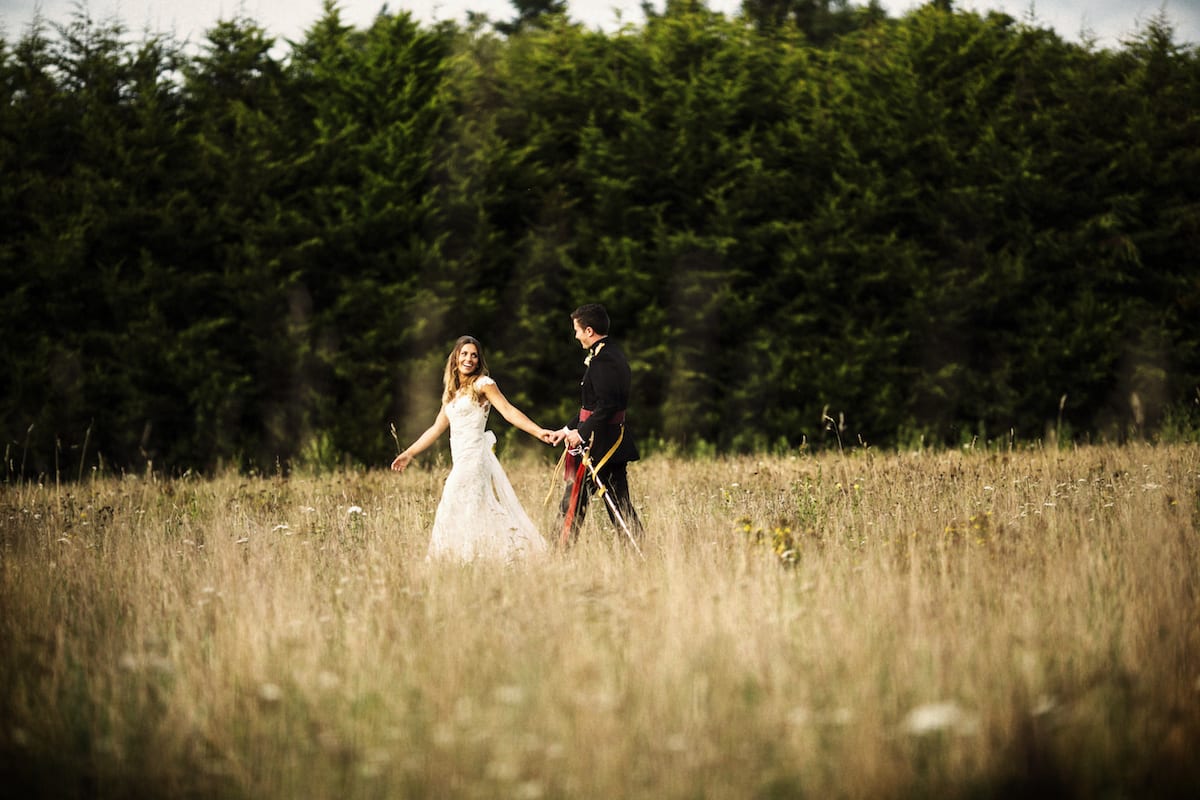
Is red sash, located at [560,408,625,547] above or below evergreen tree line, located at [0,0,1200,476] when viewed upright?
below

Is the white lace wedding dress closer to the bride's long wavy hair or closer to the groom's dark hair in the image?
the bride's long wavy hair

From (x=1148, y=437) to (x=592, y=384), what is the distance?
11112 mm

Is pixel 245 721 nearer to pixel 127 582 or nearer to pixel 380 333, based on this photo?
pixel 127 582

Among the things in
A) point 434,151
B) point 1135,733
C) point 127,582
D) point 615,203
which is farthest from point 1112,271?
point 127,582

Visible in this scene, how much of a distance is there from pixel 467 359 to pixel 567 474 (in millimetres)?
1235

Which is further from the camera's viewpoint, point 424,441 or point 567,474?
point 424,441

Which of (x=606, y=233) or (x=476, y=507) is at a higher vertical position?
(x=606, y=233)

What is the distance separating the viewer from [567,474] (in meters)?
6.68

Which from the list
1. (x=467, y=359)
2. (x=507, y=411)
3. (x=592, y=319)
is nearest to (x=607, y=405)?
(x=592, y=319)

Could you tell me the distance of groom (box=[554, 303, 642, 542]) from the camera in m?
6.54

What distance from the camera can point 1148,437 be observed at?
14.3m

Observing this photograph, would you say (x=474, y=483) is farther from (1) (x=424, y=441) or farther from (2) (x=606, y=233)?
(2) (x=606, y=233)

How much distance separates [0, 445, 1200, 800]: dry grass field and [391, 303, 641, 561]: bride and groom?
1.16 ft

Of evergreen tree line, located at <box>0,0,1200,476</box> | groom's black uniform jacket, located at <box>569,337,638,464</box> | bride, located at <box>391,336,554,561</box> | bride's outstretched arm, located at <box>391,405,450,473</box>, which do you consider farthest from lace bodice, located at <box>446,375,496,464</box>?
Result: evergreen tree line, located at <box>0,0,1200,476</box>
